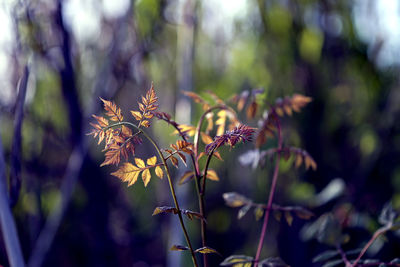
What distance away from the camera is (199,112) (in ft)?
7.26

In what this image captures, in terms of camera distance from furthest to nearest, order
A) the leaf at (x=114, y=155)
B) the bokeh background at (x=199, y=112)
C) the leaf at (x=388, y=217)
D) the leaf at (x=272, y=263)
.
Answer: the bokeh background at (x=199, y=112) < the leaf at (x=388, y=217) < the leaf at (x=272, y=263) < the leaf at (x=114, y=155)

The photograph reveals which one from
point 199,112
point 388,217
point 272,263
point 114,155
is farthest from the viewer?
point 199,112

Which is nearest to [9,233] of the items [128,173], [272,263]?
[128,173]

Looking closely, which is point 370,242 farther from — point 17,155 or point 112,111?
point 17,155

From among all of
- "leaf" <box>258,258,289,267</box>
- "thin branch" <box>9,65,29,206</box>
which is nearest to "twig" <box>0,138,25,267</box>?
"thin branch" <box>9,65,29,206</box>

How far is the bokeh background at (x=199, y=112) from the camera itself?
5.44 feet

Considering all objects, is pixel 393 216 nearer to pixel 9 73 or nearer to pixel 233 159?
pixel 9 73

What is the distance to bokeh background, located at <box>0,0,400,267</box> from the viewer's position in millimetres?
1658

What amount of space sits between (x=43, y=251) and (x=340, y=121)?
60.7 inches

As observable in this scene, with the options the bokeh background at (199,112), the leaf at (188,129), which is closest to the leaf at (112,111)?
the leaf at (188,129)

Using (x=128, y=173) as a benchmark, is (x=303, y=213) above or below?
below

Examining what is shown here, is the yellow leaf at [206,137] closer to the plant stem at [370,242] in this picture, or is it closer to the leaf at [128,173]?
the leaf at [128,173]

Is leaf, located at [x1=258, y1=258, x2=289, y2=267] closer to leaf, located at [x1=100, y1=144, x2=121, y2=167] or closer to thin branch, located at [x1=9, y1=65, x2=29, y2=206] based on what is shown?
leaf, located at [x1=100, y1=144, x2=121, y2=167]

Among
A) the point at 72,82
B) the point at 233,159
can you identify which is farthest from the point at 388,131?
the point at 72,82
